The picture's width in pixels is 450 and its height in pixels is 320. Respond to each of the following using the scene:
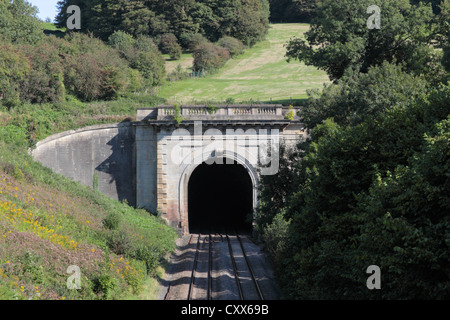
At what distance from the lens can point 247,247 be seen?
3272 cm

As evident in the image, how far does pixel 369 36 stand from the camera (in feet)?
145

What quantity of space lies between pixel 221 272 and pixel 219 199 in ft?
83.7

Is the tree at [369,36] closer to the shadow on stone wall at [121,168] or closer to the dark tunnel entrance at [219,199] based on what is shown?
the dark tunnel entrance at [219,199]

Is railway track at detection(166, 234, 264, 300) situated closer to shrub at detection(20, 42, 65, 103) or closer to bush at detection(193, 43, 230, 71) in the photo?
shrub at detection(20, 42, 65, 103)

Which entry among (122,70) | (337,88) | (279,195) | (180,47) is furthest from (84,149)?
(180,47)

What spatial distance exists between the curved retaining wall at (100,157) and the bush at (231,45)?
134ft

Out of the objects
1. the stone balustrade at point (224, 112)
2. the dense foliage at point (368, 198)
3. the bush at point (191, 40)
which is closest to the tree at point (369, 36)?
the stone balustrade at point (224, 112)

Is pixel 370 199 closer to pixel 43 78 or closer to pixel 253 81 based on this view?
pixel 43 78

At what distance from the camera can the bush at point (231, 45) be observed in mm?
76500

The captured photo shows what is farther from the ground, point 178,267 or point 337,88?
point 337,88

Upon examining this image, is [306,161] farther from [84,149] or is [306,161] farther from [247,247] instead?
[84,149]

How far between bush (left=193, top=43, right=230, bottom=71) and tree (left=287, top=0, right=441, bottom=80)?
80.8ft

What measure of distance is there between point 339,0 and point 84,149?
24.3m

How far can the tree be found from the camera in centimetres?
4266
